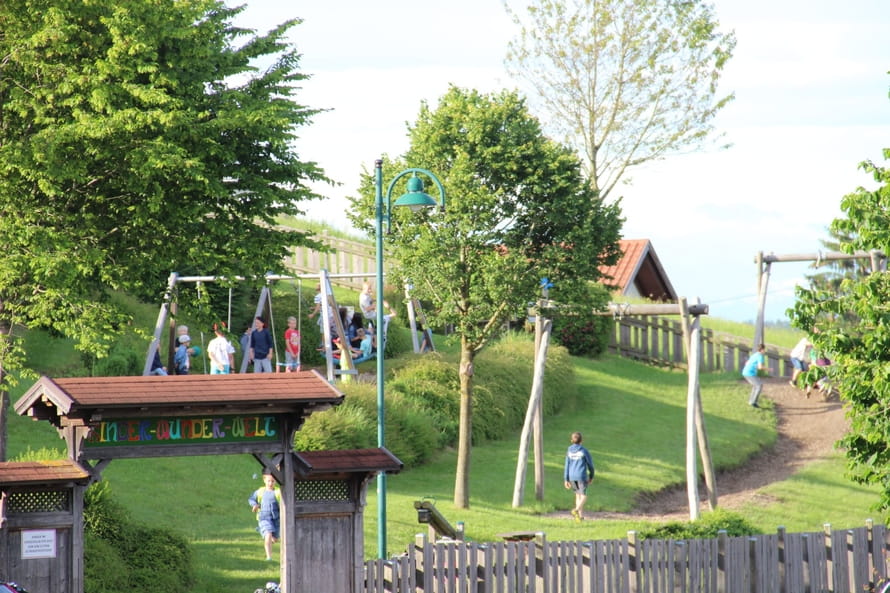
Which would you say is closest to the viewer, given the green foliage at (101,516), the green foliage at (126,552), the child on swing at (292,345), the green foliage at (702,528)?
the green foliage at (126,552)

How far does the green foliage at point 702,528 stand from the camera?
1769cm

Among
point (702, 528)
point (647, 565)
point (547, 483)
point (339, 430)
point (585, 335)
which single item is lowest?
point (547, 483)

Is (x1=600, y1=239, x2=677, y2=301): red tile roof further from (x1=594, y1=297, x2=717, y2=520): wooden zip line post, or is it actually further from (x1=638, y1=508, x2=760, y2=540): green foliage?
(x1=638, y1=508, x2=760, y2=540): green foliage

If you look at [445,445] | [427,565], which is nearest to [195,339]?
[445,445]

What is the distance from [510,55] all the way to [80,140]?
2862 centimetres

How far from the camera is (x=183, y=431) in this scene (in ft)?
41.1

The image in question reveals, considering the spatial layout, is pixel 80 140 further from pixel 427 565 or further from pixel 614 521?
pixel 614 521

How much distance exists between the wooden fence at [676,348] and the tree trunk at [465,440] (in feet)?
46.3

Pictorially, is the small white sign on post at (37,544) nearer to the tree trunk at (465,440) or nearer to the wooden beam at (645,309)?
the tree trunk at (465,440)

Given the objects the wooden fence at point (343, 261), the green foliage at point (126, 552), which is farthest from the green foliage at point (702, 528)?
the wooden fence at point (343, 261)

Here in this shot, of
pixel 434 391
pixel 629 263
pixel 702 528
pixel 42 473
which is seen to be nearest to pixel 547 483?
pixel 434 391

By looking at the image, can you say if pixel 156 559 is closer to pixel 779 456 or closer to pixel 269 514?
pixel 269 514

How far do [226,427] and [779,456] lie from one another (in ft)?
65.8

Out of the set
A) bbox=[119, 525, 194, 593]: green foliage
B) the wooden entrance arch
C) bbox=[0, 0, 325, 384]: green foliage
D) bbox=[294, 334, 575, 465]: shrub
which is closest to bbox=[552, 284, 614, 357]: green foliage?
bbox=[294, 334, 575, 465]: shrub
